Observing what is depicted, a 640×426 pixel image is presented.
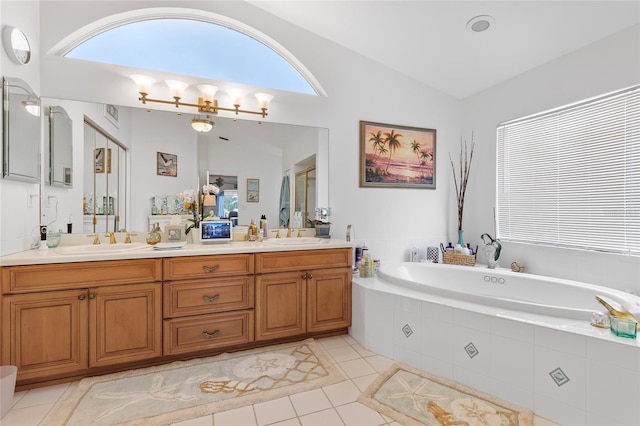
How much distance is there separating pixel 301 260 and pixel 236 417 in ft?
3.73

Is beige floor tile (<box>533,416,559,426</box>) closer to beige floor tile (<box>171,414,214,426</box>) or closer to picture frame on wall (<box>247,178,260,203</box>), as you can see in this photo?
beige floor tile (<box>171,414,214,426</box>)

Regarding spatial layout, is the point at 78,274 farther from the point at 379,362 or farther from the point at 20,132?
the point at 379,362

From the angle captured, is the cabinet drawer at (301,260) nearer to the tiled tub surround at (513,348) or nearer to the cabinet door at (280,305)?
the cabinet door at (280,305)

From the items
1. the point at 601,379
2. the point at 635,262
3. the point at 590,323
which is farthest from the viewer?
the point at 635,262

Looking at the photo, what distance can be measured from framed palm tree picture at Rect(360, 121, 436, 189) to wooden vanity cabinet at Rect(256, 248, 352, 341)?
1060 mm

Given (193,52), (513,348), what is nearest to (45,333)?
(193,52)

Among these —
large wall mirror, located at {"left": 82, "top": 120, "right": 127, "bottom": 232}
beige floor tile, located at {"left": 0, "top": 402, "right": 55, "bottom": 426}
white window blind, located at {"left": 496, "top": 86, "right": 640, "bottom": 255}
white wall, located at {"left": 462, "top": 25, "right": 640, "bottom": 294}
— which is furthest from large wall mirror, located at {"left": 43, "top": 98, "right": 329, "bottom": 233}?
white window blind, located at {"left": 496, "top": 86, "right": 640, "bottom": 255}

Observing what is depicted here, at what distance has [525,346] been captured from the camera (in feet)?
5.41

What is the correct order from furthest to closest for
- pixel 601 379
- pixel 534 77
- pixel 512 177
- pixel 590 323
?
pixel 512 177 → pixel 534 77 → pixel 590 323 → pixel 601 379

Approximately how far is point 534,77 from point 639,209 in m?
1.47

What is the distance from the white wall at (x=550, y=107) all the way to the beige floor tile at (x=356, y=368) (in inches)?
76.4

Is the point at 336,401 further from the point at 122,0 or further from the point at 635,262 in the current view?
the point at 122,0

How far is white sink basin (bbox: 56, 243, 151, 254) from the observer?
6.49 ft

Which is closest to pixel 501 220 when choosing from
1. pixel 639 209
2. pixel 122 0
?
pixel 639 209
